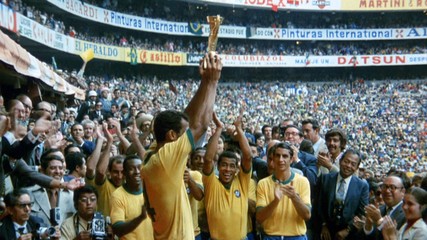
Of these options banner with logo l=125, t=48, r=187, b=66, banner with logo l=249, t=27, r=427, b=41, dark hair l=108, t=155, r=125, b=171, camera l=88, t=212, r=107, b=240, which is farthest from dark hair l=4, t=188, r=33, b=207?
banner with logo l=249, t=27, r=427, b=41

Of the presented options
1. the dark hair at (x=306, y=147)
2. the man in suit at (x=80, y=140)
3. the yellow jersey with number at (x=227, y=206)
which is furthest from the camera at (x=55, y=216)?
the dark hair at (x=306, y=147)

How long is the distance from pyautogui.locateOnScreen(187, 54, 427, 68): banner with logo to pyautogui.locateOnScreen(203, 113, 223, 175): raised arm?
126 feet

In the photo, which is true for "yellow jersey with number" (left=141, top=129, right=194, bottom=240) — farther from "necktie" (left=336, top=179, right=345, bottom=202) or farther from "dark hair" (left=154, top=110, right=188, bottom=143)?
"necktie" (left=336, top=179, right=345, bottom=202)

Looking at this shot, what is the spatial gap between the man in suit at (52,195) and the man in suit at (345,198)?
2.72 meters

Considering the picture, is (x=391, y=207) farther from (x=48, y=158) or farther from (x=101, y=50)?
(x=101, y=50)

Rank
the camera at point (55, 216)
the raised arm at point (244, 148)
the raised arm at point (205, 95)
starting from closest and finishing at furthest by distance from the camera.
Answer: the raised arm at point (205, 95)
the camera at point (55, 216)
the raised arm at point (244, 148)

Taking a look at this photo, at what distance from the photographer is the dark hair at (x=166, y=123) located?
4.37 metres

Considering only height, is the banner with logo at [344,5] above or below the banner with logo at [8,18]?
above

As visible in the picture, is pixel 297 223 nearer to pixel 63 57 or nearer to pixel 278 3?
pixel 63 57

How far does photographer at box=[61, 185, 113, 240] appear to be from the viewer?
5520 millimetres

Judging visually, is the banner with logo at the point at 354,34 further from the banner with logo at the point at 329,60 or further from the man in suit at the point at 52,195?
the man in suit at the point at 52,195

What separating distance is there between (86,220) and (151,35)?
3792cm

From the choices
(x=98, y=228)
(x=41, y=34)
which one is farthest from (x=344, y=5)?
(x=98, y=228)

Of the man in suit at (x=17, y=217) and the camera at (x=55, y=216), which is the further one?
the camera at (x=55, y=216)
